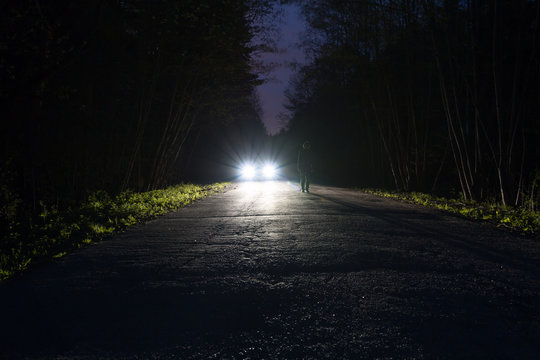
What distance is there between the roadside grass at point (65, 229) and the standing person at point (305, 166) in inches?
249

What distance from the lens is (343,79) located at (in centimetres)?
2788

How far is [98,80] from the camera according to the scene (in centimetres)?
1107

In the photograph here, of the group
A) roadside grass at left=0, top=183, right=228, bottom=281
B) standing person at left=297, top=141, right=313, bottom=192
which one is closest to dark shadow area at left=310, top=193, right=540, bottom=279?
roadside grass at left=0, top=183, right=228, bottom=281

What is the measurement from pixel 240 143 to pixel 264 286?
151ft

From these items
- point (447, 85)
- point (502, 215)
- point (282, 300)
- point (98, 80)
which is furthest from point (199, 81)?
point (282, 300)

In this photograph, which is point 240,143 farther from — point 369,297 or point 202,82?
point 369,297

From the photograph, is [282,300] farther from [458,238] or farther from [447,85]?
[447,85]

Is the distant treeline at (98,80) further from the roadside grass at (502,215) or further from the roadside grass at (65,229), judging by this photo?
the roadside grass at (502,215)

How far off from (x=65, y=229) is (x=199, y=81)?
36.4ft

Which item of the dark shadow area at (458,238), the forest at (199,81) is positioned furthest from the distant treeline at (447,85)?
the dark shadow area at (458,238)

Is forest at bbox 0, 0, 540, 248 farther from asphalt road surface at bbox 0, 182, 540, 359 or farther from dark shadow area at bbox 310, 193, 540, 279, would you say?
asphalt road surface at bbox 0, 182, 540, 359

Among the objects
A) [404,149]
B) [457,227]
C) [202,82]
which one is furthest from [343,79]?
[457,227]

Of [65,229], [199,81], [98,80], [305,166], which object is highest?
[199,81]

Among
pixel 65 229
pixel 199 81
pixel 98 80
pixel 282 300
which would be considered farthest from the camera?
pixel 199 81
